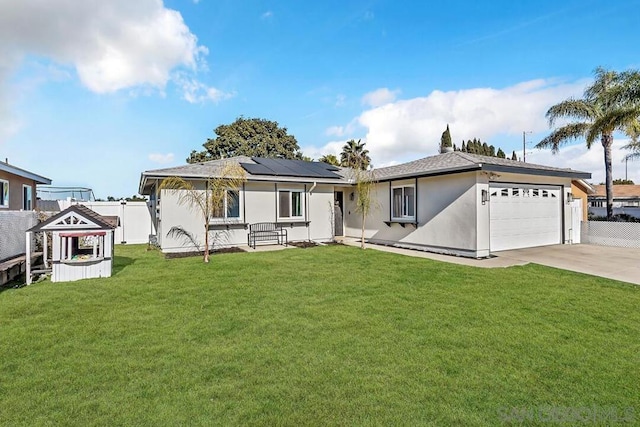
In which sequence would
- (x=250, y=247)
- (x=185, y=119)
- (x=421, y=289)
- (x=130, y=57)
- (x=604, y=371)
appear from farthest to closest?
1. (x=185, y=119)
2. (x=250, y=247)
3. (x=130, y=57)
4. (x=421, y=289)
5. (x=604, y=371)

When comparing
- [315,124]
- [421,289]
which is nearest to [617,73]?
[315,124]

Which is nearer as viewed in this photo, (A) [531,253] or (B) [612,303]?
(B) [612,303]

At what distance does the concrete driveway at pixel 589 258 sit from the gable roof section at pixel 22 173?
16507 mm

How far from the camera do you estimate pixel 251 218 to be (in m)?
13.1

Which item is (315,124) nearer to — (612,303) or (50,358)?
(612,303)

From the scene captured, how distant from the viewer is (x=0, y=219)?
8102mm

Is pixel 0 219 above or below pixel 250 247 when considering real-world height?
above

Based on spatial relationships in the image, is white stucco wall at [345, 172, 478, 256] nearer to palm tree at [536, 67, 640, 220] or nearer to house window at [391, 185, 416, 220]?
house window at [391, 185, 416, 220]

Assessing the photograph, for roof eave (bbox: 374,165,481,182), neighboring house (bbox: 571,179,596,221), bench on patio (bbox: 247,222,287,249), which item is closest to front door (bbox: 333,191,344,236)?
roof eave (bbox: 374,165,481,182)

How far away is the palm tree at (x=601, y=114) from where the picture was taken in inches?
562

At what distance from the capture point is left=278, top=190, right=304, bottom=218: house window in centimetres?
1368

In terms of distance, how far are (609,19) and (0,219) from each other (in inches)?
732

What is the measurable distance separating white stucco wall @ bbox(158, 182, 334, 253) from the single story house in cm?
4

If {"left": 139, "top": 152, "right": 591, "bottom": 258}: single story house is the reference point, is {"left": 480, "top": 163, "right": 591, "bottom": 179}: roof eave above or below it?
above
